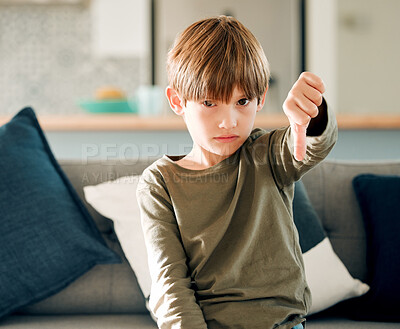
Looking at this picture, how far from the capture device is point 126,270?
1645 millimetres

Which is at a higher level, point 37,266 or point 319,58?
point 319,58

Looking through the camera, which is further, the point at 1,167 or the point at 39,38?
the point at 39,38

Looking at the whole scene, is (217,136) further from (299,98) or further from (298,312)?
(298,312)

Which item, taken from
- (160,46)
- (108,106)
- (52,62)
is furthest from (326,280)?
(52,62)

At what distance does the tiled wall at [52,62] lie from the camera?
4582 millimetres

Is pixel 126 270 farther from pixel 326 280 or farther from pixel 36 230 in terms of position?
pixel 326 280

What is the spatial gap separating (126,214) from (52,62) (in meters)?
3.36

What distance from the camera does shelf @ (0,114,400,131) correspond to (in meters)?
2.42

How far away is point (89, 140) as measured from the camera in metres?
2.54

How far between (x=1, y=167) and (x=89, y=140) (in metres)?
0.97

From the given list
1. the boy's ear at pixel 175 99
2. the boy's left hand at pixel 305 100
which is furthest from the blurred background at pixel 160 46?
the boy's left hand at pixel 305 100

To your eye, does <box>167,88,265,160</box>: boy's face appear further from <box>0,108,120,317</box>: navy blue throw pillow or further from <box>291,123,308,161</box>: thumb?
<box>0,108,120,317</box>: navy blue throw pillow

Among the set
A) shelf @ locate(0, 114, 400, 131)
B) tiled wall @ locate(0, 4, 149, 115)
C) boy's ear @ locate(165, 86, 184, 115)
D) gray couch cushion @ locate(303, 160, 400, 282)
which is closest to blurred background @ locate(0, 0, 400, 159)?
tiled wall @ locate(0, 4, 149, 115)

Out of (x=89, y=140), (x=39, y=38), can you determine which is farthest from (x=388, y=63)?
(x=39, y=38)
